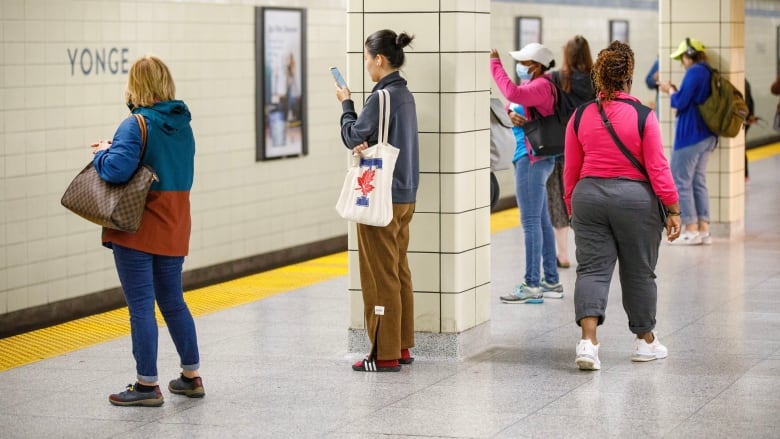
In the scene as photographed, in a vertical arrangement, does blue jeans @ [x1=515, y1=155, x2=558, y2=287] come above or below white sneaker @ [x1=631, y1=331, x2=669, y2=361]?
above

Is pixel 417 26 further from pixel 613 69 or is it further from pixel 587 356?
pixel 587 356

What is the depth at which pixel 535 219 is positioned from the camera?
8609 mm

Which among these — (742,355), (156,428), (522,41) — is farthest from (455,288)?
(522,41)

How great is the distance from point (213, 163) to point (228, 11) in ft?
3.94

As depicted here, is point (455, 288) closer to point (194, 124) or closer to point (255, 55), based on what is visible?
point (194, 124)

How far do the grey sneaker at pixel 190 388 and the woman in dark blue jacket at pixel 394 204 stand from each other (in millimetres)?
888

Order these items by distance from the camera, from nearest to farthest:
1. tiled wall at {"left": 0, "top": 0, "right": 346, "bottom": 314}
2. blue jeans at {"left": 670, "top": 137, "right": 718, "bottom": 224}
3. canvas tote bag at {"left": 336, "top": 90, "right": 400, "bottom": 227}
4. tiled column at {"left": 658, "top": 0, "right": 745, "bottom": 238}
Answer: canvas tote bag at {"left": 336, "top": 90, "right": 400, "bottom": 227}
tiled wall at {"left": 0, "top": 0, "right": 346, "bottom": 314}
blue jeans at {"left": 670, "top": 137, "right": 718, "bottom": 224}
tiled column at {"left": 658, "top": 0, "right": 745, "bottom": 238}

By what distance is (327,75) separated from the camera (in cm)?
1174

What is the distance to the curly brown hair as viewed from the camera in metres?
6.49

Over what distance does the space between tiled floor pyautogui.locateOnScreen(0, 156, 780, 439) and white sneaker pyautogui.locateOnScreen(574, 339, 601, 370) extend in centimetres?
4

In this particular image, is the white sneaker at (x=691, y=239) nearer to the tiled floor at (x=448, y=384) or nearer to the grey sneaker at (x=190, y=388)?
the tiled floor at (x=448, y=384)

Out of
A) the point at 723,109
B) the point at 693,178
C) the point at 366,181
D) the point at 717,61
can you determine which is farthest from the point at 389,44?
the point at 717,61

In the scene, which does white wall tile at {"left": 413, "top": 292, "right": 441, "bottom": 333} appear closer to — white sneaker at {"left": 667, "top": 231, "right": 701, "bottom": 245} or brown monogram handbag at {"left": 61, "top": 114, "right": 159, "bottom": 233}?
brown monogram handbag at {"left": 61, "top": 114, "right": 159, "bottom": 233}

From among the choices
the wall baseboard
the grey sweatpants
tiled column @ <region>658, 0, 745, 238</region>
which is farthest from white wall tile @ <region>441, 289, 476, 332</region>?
tiled column @ <region>658, 0, 745, 238</region>
